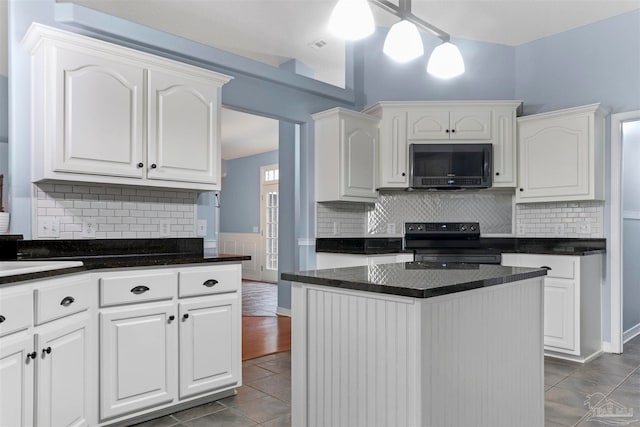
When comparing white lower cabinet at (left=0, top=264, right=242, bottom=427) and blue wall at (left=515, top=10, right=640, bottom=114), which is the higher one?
blue wall at (left=515, top=10, right=640, bottom=114)

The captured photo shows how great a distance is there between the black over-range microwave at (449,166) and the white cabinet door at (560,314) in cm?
107

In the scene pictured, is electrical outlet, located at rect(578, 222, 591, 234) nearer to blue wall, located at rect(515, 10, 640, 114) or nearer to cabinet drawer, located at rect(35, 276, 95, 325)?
blue wall, located at rect(515, 10, 640, 114)

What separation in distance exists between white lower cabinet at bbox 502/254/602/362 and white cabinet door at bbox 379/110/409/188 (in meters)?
Result: 1.20

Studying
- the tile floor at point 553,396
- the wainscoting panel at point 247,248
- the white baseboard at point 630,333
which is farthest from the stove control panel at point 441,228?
the wainscoting panel at point 247,248

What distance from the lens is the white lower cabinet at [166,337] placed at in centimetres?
228

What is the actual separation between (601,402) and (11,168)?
360cm

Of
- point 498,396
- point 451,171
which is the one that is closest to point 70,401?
point 498,396

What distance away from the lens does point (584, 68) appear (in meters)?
4.14

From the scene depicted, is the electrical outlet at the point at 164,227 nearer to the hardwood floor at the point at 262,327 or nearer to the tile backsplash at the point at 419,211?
the hardwood floor at the point at 262,327

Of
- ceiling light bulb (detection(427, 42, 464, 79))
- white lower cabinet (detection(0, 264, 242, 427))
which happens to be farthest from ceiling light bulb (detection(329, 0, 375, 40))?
white lower cabinet (detection(0, 264, 242, 427))

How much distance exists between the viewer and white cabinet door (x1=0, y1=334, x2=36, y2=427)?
1640 millimetres

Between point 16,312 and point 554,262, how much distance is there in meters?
3.45

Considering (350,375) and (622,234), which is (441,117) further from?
(350,375)

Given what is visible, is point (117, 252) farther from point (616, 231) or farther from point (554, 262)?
point (616, 231)
